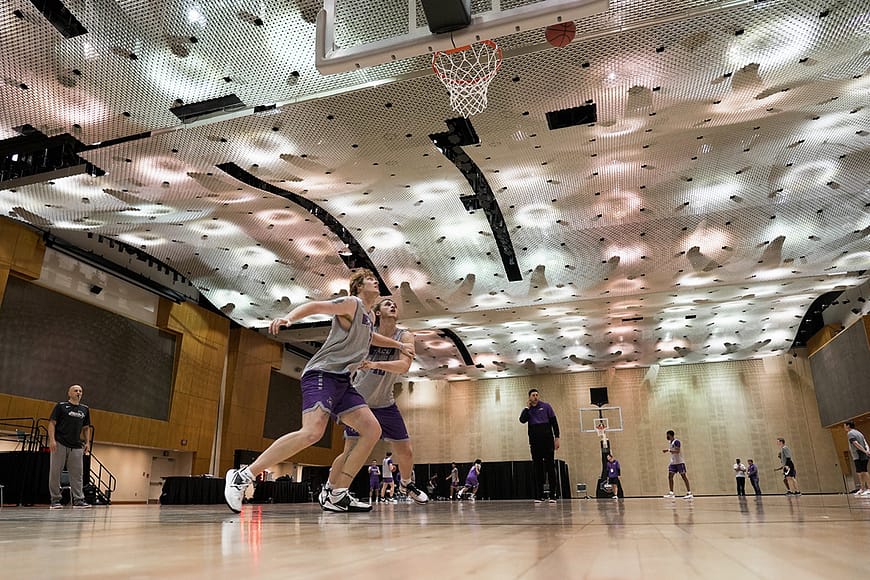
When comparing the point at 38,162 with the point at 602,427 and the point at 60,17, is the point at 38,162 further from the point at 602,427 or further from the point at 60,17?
the point at 602,427

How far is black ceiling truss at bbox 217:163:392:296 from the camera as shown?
1168cm

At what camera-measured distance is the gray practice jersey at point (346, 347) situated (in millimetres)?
4223

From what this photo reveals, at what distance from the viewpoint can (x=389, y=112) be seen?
32.0ft

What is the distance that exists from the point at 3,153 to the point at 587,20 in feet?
35.9

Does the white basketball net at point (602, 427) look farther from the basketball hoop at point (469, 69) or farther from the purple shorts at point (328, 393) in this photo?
the purple shorts at point (328, 393)

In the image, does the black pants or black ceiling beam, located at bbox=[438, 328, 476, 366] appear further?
black ceiling beam, located at bbox=[438, 328, 476, 366]

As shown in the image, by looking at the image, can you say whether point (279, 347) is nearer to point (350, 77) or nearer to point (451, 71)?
point (350, 77)

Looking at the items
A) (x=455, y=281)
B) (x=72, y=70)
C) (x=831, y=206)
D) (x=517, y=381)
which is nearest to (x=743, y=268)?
(x=831, y=206)

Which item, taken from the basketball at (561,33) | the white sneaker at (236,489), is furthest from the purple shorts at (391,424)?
the basketball at (561,33)

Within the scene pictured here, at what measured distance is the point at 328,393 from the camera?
164 inches

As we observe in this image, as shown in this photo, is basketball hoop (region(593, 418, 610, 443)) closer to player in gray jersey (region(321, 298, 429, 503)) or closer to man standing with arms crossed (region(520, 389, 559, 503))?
man standing with arms crossed (region(520, 389, 559, 503))

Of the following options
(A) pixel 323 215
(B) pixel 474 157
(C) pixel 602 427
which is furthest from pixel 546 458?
(C) pixel 602 427

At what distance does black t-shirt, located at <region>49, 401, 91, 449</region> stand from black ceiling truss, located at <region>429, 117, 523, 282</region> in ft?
23.1

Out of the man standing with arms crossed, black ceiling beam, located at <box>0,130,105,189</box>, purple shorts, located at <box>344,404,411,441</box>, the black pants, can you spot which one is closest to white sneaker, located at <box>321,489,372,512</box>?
purple shorts, located at <box>344,404,411,441</box>
